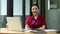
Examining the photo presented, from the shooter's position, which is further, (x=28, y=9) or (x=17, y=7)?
(x=28, y=9)

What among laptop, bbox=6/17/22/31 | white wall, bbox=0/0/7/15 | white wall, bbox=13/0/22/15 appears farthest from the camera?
white wall, bbox=13/0/22/15

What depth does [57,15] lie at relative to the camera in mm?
5227

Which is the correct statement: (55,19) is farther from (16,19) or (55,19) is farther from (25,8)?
(16,19)

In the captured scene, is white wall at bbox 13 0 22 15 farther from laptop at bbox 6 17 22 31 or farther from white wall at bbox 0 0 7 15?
laptop at bbox 6 17 22 31

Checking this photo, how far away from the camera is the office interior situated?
4.05 metres

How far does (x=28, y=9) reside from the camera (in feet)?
16.4

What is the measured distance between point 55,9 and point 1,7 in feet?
6.66

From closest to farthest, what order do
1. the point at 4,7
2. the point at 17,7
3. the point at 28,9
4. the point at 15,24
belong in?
the point at 15,24, the point at 4,7, the point at 17,7, the point at 28,9

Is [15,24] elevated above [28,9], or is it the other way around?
[28,9]

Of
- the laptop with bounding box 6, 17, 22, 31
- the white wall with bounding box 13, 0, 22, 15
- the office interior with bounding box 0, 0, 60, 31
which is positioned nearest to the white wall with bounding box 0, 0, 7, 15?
the office interior with bounding box 0, 0, 60, 31

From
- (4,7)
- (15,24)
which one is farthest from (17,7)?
(15,24)

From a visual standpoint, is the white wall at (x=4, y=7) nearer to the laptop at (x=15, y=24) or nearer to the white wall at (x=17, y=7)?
the white wall at (x=17, y=7)

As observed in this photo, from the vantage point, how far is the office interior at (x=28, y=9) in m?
4.05

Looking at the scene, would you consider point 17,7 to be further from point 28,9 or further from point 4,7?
point 28,9
